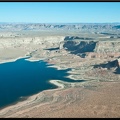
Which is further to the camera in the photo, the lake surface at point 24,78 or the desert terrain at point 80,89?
the lake surface at point 24,78

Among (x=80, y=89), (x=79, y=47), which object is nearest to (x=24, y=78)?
(x=80, y=89)

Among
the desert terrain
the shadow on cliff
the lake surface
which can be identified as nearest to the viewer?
the desert terrain

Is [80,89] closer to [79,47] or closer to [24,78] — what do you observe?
[24,78]

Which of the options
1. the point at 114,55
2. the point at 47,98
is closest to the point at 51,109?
the point at 47,98

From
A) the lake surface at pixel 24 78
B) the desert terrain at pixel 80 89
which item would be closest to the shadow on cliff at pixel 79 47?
the desert terrain at pixel 80 89

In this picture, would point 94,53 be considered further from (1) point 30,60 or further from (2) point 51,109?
(2) point 51,109

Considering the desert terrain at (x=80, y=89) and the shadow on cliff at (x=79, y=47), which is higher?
the shadow on cliff at (x=79, y=47)

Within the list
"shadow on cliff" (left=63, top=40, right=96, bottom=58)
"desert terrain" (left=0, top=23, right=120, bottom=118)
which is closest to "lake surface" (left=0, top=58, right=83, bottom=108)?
"desert terrain" (left=0, top=23, right=120, bottom=118)

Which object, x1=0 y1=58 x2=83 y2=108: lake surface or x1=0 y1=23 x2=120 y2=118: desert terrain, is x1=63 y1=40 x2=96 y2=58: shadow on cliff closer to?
x1=0 y1=23 x2=120 y2=118: desert terrain

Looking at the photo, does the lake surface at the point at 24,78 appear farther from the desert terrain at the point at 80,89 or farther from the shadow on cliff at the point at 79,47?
the shadow on cliff at the point at 79,47
